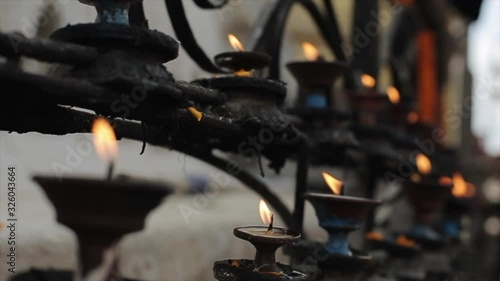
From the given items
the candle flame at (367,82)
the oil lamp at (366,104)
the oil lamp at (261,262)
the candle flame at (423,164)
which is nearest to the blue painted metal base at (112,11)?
the oil lamp at (261,262)

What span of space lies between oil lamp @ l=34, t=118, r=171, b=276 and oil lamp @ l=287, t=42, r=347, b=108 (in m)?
1.31

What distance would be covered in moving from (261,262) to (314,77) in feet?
3.45

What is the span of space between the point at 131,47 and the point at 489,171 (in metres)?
7.63

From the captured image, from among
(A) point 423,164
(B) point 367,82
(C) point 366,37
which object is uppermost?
(C) point 366,37

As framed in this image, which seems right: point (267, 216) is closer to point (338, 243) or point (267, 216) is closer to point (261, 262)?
point (261, 262)

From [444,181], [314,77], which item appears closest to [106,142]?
[314,77]

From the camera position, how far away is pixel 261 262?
123cm

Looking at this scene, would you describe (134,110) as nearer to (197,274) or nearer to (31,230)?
(31,230)

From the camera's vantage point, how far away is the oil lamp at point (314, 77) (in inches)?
82.3

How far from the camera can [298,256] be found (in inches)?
66.8

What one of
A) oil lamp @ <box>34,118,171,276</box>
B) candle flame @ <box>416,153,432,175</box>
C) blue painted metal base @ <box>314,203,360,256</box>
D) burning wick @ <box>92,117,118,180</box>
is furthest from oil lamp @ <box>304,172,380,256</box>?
candle flame @ <box>416,153,432,175</box>

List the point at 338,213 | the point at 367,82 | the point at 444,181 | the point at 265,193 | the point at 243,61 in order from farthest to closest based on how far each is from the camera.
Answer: the point at 444,181 < the point at 367,82 < the point at 265,193 < the point at 338,213 < the point at 243,61

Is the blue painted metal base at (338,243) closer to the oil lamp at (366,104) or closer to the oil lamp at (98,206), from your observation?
the oil lamp at (98,206)

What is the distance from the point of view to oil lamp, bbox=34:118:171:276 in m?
0.82
